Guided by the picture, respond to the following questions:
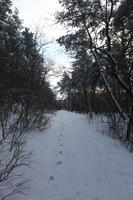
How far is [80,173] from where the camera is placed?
4.65 meters

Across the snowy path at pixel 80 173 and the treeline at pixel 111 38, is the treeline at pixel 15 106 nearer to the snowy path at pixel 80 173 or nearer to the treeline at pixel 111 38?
the snowy path at pixel 80 173

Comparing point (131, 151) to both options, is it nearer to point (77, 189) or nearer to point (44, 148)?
point (44, 148)

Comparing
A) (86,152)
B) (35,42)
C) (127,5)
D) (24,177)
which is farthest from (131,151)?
(35,42)

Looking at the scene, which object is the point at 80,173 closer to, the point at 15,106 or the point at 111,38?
the point at 15,106

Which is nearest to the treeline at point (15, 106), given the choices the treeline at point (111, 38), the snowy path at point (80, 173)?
the snowy path at point (80, 173)

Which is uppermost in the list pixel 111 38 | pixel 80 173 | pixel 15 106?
pixel 111 38

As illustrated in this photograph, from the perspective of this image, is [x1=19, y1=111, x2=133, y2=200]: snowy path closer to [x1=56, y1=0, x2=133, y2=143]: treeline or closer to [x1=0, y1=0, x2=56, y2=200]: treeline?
[x1=0, y1=0, x2=56, y2=200]: treeline

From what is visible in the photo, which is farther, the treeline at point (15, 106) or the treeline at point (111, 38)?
the treeline at point (111, 38)

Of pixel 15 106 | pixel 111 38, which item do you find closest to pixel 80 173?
pixel 15 106

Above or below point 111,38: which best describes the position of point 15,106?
below

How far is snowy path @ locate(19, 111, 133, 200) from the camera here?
3.61 m

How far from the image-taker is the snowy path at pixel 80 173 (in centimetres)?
361

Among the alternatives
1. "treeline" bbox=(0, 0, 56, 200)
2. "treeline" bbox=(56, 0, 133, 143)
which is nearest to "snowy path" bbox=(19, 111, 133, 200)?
"treeline" bbox=(0, 0, 56, 200)

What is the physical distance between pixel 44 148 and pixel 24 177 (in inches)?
97.1
